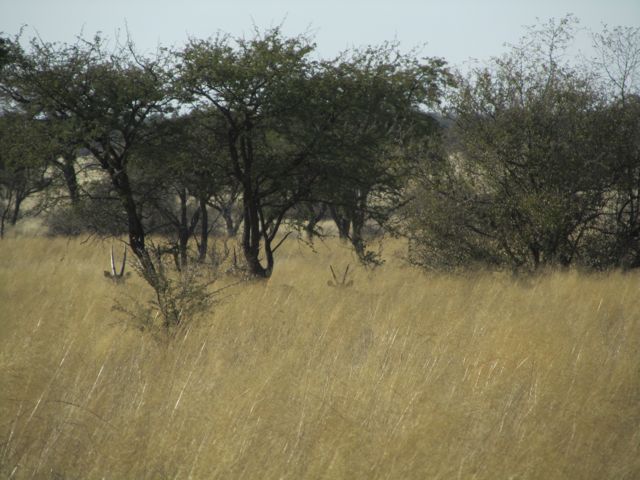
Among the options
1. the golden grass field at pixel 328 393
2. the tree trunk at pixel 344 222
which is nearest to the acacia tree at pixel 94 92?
the golden grass field at pixel 328 393

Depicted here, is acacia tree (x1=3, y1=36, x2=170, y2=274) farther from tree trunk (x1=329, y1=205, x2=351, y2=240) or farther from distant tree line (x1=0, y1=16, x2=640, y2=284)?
tree trunk (x1=329, y1=205, x2=351, y2=240)

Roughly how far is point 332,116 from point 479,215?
352 cm

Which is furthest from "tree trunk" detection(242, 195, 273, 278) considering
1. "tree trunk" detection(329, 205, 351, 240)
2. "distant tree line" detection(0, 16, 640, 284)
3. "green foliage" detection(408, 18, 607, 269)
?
"tree trunk" detection(329, 205, 351, 240)

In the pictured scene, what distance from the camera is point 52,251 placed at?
64.4 feet

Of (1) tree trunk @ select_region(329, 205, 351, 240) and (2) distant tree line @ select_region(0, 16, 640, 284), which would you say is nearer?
(2) distant tree line @ select_region(0, 16, 640, 284)

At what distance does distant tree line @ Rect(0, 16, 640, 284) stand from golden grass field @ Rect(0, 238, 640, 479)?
3.77 meters

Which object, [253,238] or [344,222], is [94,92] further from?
[344,222]

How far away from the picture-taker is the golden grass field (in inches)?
172

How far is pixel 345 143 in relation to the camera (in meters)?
13.4

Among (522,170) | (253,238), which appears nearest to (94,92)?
(253,238)

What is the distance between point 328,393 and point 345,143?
8531 millimetres

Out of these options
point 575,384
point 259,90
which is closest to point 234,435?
point 575,384

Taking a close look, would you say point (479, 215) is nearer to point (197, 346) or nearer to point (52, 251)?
point (197, 346)

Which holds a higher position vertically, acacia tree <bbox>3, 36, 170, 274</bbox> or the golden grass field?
acacia tree <bbox>3, 36, 170, 274</bbox>
